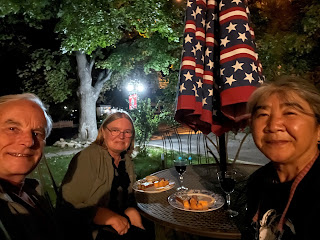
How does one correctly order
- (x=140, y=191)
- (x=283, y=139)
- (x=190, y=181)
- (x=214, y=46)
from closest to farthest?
(x=283, y=139) → (x=214, y=46) → (x=140, y=191) → (x=190, y=181)

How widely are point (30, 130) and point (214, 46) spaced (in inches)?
62.2

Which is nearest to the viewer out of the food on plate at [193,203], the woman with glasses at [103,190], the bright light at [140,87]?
the food on plate at [193,203]

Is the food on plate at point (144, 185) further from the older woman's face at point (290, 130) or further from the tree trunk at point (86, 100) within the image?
the tree trunk at point (86, 100)

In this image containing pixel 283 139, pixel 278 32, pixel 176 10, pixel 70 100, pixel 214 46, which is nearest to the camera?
pixel 283 139

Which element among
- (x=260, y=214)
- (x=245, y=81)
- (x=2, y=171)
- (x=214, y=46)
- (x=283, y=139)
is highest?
(x=214, y=46)

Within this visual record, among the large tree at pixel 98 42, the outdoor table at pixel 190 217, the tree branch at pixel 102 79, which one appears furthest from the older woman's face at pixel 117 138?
the tree branch at pixel 102 79

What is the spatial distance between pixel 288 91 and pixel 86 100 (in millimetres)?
13729

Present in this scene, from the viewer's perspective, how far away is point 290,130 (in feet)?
4.59

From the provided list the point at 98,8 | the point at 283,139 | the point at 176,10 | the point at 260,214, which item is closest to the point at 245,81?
the point at 283,139

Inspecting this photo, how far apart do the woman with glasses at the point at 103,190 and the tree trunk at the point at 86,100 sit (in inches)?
461

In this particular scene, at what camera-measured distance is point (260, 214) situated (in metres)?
1.57

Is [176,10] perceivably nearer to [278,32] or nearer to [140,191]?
[278,32]

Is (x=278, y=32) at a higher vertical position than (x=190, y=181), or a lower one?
higher

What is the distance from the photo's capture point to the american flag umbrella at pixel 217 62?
5.27ft
